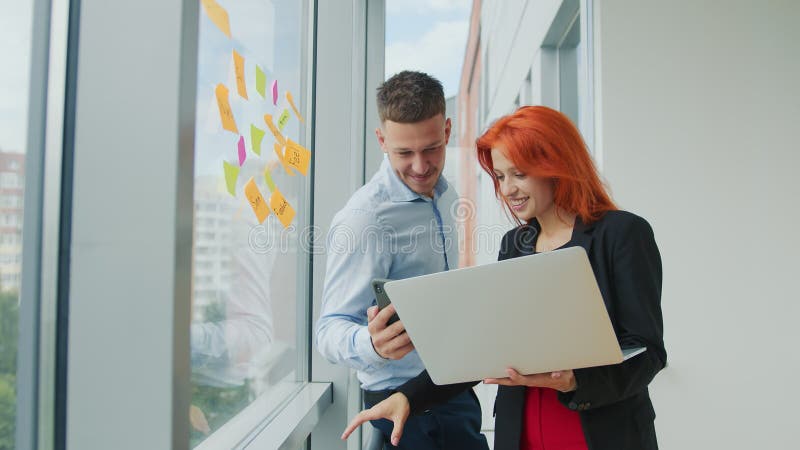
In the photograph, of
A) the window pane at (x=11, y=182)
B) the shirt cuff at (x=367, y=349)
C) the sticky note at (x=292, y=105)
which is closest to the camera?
the window pane at (x=11, y=182)

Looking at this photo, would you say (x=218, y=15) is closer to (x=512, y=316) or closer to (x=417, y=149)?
(x=417, y=149)

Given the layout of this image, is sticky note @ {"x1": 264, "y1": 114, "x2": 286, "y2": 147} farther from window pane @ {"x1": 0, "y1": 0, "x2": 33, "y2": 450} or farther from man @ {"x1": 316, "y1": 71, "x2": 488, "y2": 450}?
window pane @ {"x1": 0, "y1": 0, "x2": 33, "y2": 450}

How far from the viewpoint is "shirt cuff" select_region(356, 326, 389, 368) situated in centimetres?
105

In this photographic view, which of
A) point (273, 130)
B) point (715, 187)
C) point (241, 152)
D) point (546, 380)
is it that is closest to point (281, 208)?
point (273, 130)

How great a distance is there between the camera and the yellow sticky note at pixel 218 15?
3.23 feet

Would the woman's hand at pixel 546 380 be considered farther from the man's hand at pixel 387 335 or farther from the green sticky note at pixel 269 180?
the green sticky note at pixel 269 180

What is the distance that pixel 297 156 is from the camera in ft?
5.48

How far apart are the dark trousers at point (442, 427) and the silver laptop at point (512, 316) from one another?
378 mm

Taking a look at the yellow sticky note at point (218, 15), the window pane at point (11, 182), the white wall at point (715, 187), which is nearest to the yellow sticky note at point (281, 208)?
the yellow sticky note at point (218, 15)

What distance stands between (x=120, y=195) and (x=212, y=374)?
57cm

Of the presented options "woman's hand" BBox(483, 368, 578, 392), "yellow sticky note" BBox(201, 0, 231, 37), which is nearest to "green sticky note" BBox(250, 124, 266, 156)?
"yellow sticky note" BBox(201, 0, 231, 37)

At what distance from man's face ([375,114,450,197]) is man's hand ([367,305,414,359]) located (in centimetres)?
41

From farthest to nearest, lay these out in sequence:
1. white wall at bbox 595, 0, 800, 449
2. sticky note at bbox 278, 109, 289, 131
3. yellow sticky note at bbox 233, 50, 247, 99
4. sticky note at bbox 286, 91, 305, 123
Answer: white wall at bbox 595, 0, 800, 449
sticky note at bbox 286, 91, 305, 123
sticky note at bbox 278, 109, 289, 131
yellow sticky note at bbox 233, 50, 247, 99

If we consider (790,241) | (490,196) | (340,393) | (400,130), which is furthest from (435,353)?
(490,196)
